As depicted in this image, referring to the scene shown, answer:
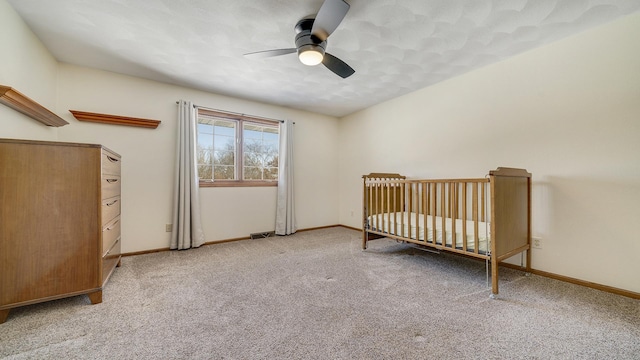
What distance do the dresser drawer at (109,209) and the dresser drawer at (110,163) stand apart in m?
0.23

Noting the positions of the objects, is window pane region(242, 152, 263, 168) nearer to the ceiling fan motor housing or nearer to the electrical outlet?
the ceiling fan motor housing

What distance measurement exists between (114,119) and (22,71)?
792mm

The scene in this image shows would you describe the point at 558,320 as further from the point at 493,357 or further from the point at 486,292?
the point at 493,357

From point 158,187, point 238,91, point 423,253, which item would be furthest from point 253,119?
point 423,253

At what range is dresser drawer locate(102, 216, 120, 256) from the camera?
1796 mm

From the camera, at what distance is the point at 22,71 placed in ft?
6.17

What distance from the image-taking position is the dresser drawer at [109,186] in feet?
5.82

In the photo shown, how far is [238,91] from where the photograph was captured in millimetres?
3240

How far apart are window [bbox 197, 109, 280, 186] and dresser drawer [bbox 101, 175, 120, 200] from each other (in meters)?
1.07

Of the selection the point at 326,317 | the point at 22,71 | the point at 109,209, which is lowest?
the point at 326,317

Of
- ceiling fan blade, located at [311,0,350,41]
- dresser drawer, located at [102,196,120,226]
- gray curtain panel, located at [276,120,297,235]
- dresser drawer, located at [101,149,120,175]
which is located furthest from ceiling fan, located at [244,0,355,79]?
gray curtain panel, located at [276,120,297,235]

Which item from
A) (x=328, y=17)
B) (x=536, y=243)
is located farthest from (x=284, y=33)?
(x=536, y=243)

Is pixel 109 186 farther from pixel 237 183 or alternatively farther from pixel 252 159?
pixel 252 159

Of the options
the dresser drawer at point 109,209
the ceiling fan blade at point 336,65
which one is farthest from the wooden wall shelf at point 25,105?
the ceiling fan blade at point 336,65
